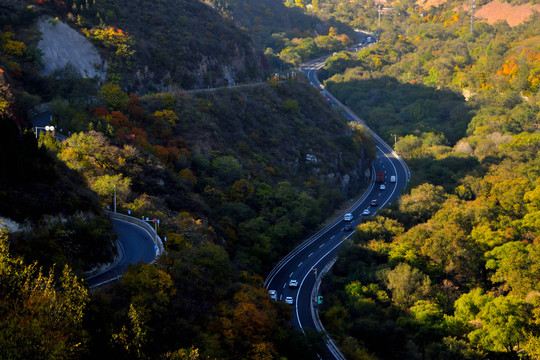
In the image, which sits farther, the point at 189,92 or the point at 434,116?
the point at 434,116

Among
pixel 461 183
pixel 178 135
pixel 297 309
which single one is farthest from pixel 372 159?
pixel 297 309

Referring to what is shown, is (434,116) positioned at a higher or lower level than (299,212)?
higher

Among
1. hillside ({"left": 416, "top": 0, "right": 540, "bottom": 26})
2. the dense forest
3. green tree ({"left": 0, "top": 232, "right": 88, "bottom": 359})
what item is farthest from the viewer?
hillside ({"left": 416, "top": 0, "right": 540, "bottom": 26})

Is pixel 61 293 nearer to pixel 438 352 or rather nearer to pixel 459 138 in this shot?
pixel 438 352

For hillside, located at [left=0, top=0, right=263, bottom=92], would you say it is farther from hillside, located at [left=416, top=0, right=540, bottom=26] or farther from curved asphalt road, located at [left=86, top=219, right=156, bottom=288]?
hillside, located at [left=416, top=0, right=540, bottom=26]

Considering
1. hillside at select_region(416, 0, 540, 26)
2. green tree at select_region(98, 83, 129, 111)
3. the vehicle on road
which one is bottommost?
the vehicle on road

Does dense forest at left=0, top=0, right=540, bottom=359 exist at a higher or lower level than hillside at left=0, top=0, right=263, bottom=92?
lower

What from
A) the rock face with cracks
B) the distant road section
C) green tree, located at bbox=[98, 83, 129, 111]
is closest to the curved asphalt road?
the distant road section
